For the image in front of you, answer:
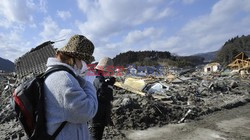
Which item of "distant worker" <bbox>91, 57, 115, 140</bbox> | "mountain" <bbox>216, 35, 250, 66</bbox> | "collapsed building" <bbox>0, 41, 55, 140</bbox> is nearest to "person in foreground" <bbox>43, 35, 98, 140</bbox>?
"distant worker" <bbox>91, 57, 115, 140</bbox>

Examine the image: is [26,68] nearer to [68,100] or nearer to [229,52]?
[68,100]

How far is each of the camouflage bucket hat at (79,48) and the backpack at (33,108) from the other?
0.65 ft

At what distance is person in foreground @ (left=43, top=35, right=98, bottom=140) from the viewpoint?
1.46m

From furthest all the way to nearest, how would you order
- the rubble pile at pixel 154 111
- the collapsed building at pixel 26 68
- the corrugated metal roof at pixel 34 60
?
the corrugated metal roof at pixel 34 60 → the collapsed building at pixel 26 68 → the rubble pile at pixel 154 111

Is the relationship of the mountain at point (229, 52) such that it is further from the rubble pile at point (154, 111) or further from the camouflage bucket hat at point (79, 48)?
the camouflage bucket hat at point (79, 48)

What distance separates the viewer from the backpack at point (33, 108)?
58.5 inches

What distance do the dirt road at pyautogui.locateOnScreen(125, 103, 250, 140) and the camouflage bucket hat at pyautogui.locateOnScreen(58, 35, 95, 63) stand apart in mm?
4462

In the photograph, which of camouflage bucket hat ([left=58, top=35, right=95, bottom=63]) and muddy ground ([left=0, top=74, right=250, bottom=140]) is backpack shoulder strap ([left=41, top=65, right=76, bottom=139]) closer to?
camouflage bucket hat ([left=58, top=35, right=95, bottom=63])

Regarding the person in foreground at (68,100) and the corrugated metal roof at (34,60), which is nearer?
the person in foreground at (68,100)

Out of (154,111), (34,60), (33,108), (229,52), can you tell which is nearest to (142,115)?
(154,111)

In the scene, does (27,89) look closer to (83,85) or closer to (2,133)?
(83,85)

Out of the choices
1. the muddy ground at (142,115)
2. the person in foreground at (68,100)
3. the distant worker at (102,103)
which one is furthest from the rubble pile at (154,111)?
the person in foreground at (68,100)

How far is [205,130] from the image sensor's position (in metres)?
6.27

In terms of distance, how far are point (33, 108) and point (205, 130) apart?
19.3ft
